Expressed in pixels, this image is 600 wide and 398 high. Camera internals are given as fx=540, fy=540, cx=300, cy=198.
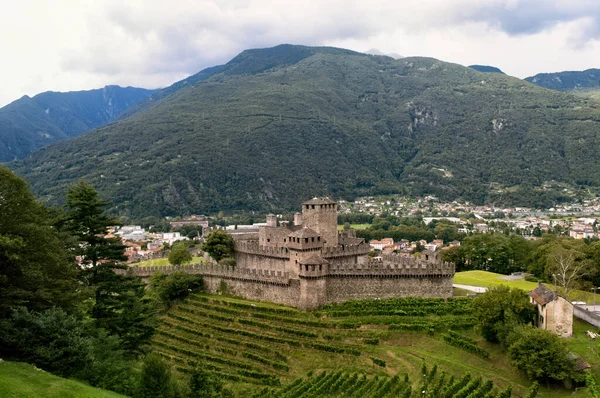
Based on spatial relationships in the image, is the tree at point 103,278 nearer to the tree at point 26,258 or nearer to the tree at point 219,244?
the tree at point 26,258

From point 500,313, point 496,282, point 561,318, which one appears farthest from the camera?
point 496,282

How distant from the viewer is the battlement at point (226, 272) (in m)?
44.2

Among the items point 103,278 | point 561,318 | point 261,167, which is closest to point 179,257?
point 103,278

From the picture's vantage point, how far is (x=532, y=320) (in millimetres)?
36250

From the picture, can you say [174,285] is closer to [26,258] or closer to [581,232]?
[26,258]

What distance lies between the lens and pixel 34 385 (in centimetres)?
1880

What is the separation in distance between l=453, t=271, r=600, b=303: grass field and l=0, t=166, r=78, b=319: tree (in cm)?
3393

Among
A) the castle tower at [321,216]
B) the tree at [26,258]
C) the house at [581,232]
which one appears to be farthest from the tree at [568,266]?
the house at [581,232]

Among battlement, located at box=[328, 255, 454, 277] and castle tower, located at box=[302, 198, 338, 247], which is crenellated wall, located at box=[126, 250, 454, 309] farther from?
castle tower, located at box=[302, 198, 338, 247]

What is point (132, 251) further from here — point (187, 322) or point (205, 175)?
point (205, 175)

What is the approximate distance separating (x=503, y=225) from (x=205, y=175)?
82302 mm

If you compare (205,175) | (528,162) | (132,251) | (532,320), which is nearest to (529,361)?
(532,320)

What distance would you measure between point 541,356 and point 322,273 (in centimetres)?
1705

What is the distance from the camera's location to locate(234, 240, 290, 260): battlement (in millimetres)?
47034
